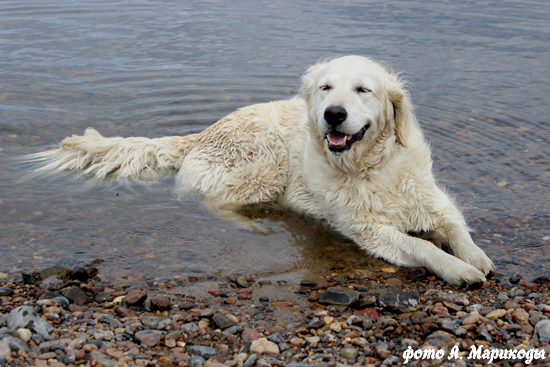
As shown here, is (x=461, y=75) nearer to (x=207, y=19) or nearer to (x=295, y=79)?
(x=295, y=79)

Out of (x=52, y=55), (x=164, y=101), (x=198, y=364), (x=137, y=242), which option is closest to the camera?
(x=198, y=364)

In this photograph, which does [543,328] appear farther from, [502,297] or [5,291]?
[5,291]

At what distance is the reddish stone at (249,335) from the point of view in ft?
8.46

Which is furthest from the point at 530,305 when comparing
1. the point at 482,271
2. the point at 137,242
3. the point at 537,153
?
the point at 537,153

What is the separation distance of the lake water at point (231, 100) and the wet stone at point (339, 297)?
18.9 inches

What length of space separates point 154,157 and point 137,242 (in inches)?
61.4

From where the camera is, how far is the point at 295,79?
8102mm

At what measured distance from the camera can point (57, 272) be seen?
130 inches

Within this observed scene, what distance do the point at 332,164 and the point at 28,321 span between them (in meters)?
2.53

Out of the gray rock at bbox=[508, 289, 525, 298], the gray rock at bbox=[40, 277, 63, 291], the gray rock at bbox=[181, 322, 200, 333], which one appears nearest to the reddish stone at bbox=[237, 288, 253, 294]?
the gray rock at bbox=[181, 322, 200, 333]

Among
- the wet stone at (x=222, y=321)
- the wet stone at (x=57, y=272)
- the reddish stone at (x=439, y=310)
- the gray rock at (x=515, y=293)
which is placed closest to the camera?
the wet stone at (x=222, y=321)

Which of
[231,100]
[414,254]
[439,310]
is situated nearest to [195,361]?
[439,310]

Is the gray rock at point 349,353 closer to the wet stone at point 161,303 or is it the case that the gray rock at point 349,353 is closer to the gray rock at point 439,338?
the gray rock at point 439,338

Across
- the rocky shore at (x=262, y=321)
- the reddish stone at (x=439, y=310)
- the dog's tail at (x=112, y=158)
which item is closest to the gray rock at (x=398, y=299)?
the rocky shore at (x=262, y=321)
